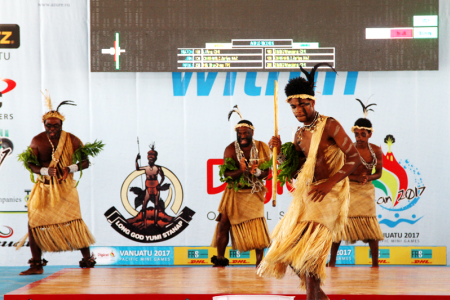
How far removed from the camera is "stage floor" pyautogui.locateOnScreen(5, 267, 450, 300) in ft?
11.1

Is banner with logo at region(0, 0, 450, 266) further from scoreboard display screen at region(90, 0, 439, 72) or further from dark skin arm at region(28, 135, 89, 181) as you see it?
dark skin arm at region(28, 135, 89, 181)

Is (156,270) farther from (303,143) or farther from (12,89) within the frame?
(12,89)

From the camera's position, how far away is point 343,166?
10.3 ft

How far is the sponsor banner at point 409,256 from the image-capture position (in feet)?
19.9

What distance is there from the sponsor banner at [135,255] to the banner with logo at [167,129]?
0.02m

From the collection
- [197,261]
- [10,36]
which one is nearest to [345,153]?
[197,261]

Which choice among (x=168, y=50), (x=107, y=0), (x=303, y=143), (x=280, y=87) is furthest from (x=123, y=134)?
(x=303, y=143)

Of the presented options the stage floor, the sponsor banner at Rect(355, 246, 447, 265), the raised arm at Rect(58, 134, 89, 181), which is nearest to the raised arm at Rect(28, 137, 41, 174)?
the raised arm at Rect(58, 134, 89, 181)

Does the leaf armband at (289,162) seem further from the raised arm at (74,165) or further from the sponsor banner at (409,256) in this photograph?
the sponsor banner at (409,256)

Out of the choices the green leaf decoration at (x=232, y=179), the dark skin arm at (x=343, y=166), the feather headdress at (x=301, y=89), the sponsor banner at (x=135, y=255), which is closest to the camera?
the dark skin arm at (x=343, y=166)

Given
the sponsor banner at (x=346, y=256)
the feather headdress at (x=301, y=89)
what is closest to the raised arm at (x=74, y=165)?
the feather headdress at (x=301, y=89)

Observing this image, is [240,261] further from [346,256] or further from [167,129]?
[167,129]

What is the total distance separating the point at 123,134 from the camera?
20.5 feet

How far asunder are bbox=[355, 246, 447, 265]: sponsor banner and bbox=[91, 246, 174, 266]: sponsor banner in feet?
7.70
